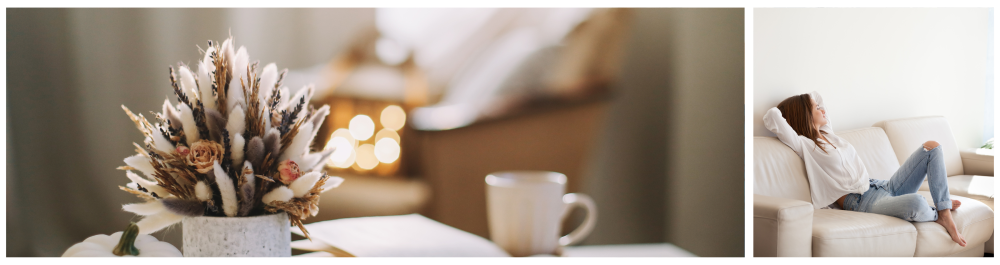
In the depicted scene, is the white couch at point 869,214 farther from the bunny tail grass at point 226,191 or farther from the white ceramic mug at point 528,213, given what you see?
the bunny tail grass at point 226,191

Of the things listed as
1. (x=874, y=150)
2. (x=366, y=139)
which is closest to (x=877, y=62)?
(x=874, y=150)

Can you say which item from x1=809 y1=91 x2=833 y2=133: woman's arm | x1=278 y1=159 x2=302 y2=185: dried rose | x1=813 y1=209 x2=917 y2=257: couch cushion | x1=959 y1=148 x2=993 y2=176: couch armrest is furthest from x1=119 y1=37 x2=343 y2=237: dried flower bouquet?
x1=959 y1=148 x2=993 y2=176: couch armrest

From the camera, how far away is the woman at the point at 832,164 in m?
1.57

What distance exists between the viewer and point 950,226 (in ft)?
4.83

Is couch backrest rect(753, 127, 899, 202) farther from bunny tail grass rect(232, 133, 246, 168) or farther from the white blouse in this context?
bunny tail grass rect(232, 133, 246, 168)

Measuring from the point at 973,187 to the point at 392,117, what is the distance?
1972 mm

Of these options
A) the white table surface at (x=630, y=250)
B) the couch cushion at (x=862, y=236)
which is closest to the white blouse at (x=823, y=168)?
the couch cushion at (x=862, y=236)

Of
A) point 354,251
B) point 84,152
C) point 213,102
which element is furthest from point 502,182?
point 84,152

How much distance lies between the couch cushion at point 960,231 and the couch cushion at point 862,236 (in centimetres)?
4

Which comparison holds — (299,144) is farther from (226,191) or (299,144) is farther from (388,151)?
(388,151)

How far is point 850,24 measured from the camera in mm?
1725
